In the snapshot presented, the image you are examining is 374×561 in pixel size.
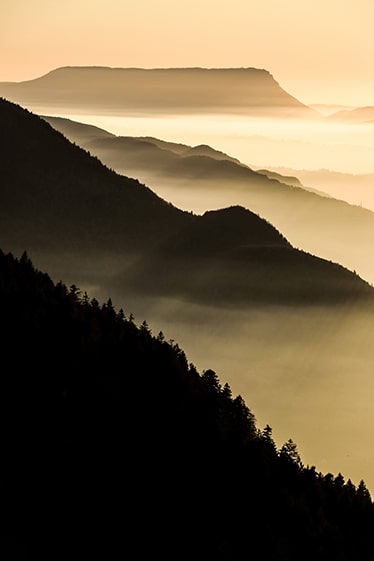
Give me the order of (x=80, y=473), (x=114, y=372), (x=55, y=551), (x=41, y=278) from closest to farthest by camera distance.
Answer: (x=55, y=551), (x=80, y=473), (x=114, y=372), (x=41, y=278)

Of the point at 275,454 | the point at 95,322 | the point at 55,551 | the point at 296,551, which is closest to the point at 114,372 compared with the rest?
the point at 95,322

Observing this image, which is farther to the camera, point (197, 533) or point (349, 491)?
point (349, 491)

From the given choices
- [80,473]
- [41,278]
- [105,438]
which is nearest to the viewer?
[80,473]

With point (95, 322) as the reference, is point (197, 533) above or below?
below

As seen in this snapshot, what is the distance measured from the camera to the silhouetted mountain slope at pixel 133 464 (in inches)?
3004

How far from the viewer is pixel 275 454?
10006 centimetres

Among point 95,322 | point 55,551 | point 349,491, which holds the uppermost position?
point 95,322

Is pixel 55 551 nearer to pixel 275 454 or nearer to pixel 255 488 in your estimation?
pixel 255 488

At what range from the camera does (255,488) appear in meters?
92.0

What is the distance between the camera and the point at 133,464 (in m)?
84.8

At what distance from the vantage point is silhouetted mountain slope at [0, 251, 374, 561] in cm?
7631

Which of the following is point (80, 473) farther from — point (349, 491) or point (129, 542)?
point (349, 491)

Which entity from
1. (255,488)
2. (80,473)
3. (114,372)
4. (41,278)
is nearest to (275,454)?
(255,488)

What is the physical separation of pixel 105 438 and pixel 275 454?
19187 millimetres
